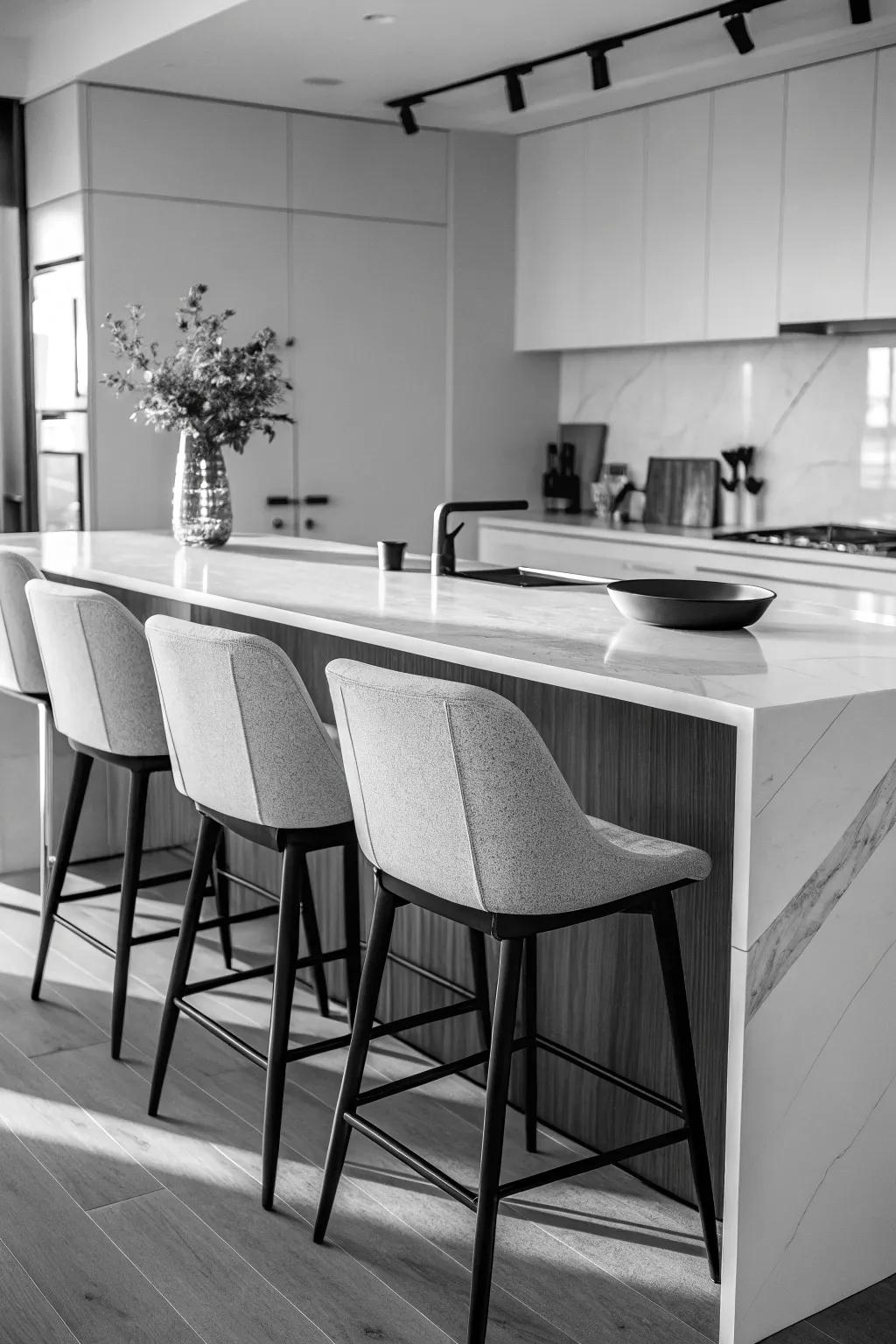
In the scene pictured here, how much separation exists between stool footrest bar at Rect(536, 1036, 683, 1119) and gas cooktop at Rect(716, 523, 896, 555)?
252 cm

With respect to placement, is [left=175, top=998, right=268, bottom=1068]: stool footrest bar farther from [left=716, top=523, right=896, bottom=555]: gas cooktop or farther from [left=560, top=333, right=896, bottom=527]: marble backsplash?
[left=560, top=333, right=896, bottom=527]: marble backsplash

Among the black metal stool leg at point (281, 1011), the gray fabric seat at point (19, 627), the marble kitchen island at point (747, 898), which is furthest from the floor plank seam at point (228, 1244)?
the gray fabric seat at point (19, 627)

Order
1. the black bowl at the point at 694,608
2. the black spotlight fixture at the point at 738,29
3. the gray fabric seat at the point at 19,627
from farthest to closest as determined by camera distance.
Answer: the black spotlight fixture at the point at 738,29 < the gray fabric seat at the point at 19,627 < the black bowl at the point at 694,608

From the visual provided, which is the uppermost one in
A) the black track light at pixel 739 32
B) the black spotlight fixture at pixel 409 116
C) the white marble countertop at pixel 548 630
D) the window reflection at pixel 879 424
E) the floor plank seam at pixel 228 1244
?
the black spotlight fixture at pixel 409 116

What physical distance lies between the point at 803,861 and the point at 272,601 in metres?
1.28

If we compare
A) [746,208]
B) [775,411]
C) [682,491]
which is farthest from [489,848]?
[682,491]

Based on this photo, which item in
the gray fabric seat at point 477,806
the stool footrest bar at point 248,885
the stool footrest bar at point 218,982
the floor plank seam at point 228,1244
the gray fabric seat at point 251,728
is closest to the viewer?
the gray fabric seat at point 477,806

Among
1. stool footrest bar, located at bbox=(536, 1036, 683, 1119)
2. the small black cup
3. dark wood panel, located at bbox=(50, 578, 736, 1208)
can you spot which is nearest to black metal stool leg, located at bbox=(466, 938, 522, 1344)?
stool footrest bar, located at bbox=(536, 1036, 683, 1119)

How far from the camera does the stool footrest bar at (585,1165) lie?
2.02 meters

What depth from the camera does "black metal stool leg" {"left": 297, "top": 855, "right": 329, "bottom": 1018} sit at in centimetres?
297

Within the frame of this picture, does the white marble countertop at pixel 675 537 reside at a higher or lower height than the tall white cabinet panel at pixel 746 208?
lower

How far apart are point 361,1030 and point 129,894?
2.91ft

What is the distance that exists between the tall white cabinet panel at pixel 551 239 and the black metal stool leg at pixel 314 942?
138 inches

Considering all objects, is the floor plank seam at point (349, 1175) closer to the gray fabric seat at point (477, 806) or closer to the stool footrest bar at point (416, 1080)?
the stool footrest bar at point (416, 1080)
